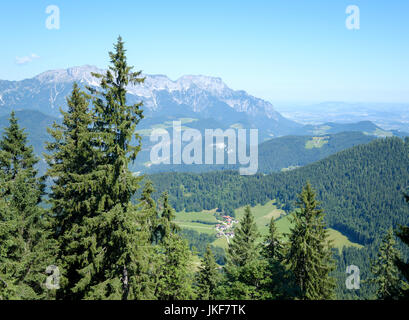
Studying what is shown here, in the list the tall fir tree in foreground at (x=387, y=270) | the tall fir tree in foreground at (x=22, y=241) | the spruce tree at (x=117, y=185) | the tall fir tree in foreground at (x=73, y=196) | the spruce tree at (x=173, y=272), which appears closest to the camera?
the spruce tree at (x=117, y=185)

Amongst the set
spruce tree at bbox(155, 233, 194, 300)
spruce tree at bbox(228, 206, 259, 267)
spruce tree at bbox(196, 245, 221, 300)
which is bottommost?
spruce tree at bbox(196, 245, 221, 300)

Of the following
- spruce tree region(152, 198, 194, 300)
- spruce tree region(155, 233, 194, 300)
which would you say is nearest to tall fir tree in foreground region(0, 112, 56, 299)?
spruce tree region(152, 198, 194, 300)

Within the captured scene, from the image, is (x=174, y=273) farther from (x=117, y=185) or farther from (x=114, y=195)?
(x=117, y=185)

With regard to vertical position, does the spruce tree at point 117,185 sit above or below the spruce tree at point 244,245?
above

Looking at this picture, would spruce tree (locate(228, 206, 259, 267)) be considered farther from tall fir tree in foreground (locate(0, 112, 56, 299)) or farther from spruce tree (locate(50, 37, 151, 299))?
tall fir tree in foreground (locate(0, 112, 56, 299))

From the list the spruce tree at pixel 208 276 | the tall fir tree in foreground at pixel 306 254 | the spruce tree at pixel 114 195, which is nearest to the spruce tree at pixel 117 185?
the spruce tree at pixel 114 195

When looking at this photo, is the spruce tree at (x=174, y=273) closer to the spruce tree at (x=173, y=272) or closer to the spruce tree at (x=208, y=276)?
the spruce tree at (x=173, y=272)

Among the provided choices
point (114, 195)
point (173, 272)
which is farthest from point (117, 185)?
point (173, 272)

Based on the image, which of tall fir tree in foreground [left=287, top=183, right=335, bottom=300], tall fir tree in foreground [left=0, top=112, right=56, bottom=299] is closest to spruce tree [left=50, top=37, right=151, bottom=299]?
tall fir tree in foreground [left=0, top=112, right=56, bottom=299]

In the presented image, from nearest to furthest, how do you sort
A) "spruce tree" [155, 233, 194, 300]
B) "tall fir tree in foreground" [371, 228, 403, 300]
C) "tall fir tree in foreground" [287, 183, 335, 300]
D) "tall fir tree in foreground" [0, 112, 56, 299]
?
"tall fir tree in foreground" [0, 112, 56, 299], "spruce tree" [155, 233, 194, 300], "tall fir tree in foreground" [287, 183, 335, 300], "tall fir tree in foreground" [371, 228, 403, 300]

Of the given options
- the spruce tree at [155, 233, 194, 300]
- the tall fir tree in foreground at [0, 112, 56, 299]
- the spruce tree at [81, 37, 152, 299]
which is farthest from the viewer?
the spruce tree at [155, 233, 194, 300]

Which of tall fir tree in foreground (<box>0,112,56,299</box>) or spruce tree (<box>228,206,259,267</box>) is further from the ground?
tall fir tree in foreground (<box>0,112,56,299</box>)

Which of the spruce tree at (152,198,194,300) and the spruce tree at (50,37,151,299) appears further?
the spruce tree at (152,198,194,300)
